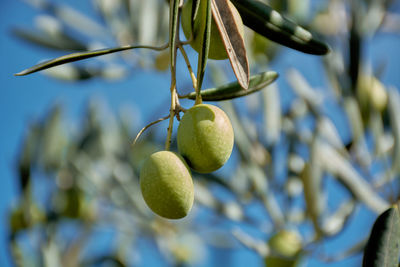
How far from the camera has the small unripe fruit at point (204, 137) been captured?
0.70m

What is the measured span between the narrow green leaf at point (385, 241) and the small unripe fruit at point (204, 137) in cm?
27

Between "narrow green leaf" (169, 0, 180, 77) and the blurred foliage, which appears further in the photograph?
the blurred foliage

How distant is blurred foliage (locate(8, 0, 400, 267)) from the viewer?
1.53 m

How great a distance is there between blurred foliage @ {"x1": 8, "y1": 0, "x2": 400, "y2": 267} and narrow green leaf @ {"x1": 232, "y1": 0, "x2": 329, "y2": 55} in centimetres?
59

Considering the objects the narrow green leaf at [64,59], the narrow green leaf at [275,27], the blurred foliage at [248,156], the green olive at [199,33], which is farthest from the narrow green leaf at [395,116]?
the narrow green leaf at [64,59]

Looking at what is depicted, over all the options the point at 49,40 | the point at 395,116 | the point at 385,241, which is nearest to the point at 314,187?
the point at 395,116

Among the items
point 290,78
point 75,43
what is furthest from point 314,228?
point 75,43

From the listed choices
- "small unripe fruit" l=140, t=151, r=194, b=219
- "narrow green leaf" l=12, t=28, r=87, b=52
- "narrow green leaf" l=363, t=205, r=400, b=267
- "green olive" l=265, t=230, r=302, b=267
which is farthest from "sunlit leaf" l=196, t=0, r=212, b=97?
"narrow green leaf" l=12, t=28, r=87, b=52

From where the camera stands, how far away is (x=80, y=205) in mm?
2260

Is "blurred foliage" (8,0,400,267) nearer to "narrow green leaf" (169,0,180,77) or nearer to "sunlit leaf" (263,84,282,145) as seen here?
"sunlit leaf" (263,84,282,145)

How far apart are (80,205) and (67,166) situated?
21cm

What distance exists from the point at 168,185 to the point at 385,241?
0.36 meters

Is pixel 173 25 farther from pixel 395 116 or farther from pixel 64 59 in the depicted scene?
pixel 395 116

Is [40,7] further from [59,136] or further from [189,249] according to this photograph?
[189,249]
